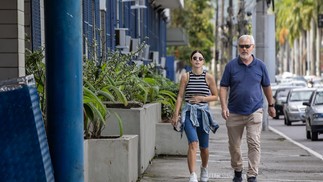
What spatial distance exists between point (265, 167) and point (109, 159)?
5.31 meters

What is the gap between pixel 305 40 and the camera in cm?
14050

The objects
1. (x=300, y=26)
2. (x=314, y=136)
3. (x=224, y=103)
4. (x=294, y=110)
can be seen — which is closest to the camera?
(x=224, y=103)

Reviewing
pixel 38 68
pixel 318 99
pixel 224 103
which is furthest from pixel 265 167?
pixel 318 99

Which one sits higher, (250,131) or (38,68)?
(38,68)

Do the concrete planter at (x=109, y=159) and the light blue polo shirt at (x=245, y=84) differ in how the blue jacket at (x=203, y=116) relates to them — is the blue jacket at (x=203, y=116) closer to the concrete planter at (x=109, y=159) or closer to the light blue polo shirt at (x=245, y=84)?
the light blue polo shirt at (x=245, y=84)

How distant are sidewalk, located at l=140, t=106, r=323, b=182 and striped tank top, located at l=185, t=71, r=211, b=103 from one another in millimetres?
1331

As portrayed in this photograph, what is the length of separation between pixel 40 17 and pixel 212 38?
70.4 m

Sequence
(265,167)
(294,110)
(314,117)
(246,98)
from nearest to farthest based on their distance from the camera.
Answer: (246,98) < (265,167) < (314,117) < (294,110)

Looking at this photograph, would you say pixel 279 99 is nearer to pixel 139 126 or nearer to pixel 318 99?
pixel 318 99

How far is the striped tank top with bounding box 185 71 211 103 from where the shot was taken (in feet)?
47.7

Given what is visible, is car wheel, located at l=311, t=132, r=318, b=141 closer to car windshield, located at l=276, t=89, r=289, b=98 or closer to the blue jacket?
the blue jacket

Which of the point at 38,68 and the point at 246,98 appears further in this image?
the point at 246,98

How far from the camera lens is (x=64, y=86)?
8930mm

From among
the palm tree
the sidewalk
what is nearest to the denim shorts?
the sidewalk
